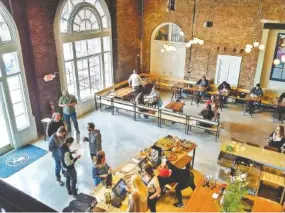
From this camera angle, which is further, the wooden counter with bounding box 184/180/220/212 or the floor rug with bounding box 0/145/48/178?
the floor rug with bounding box 0/145/48/178

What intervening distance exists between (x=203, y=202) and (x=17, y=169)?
4994mm

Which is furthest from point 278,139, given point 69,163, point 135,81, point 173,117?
point 135,81

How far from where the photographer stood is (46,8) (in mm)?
8258

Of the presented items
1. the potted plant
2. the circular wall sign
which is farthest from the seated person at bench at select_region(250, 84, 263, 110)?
the circular wall sign

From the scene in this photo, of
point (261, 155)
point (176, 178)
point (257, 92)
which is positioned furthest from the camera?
point (257, 92)

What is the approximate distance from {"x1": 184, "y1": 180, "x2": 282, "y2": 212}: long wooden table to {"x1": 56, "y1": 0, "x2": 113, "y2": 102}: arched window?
6.23 metres

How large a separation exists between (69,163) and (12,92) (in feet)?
11.8

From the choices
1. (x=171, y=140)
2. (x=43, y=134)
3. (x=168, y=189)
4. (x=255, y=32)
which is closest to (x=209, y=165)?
(x=171, y=140)

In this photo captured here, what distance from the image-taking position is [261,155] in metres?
→ 6.55

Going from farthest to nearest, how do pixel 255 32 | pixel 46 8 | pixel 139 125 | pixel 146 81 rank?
pixel 146 81, pixel 255 32, pixel 139 125, pixel 46 8

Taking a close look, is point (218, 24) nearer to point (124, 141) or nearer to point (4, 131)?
point (124, 141)

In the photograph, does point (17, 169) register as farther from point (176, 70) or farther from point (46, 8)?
point (176, 70)

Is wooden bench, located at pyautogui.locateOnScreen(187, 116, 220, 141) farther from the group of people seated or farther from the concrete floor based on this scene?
the group of people seated

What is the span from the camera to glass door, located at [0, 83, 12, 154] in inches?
306
